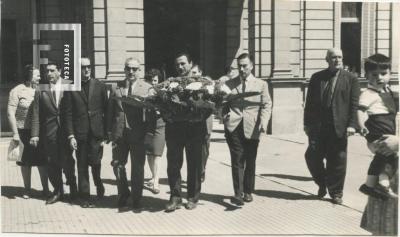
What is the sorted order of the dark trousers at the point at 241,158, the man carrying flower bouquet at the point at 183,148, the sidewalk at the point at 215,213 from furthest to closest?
1. the dark trousers at the point at 241,158
2. the man carrying flower bouquet at the point at 183,148
3. the sidewalk at the point at 215,213

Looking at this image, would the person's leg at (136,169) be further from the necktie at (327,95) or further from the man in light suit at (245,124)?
the necktie at (327,95)

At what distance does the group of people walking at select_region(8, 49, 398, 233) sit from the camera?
653 centimetres

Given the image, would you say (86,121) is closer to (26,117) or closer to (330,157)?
(26,117)

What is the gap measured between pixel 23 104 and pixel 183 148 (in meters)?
2.34

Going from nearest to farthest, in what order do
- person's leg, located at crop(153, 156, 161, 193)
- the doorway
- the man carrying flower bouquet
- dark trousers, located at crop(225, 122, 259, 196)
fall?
the man carrying flower bouquet
dark trousers, located at crop(225, 122, 259, 196)
person's leg, located at crop(153, 156, 161, 193)
the doorway

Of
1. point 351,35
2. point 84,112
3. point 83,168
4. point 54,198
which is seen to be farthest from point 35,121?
point 351,35

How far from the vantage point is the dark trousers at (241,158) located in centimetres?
671

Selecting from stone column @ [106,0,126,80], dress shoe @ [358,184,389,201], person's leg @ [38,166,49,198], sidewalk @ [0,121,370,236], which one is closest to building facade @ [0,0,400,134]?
stone column @ [106,0,126,80]

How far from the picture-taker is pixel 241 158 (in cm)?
678

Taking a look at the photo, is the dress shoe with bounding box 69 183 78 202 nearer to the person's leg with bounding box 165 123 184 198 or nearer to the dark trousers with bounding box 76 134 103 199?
the dark trousers with bounding box 76 134 103 199

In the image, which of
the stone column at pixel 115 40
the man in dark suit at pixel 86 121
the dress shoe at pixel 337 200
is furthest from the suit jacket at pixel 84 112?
the stone column at pixel 115 40

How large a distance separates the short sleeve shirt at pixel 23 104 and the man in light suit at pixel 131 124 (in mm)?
1244

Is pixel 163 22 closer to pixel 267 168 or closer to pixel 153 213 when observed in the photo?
pixel 267 168

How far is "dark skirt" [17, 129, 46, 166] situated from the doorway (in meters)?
9.63
